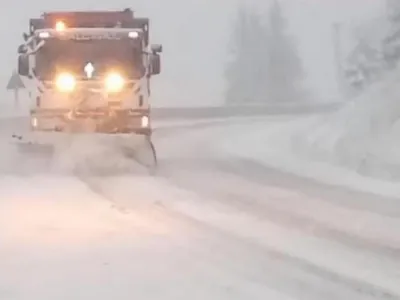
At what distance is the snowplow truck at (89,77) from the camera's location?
17.4 m

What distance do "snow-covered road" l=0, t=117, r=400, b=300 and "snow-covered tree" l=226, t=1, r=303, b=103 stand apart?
130 feet

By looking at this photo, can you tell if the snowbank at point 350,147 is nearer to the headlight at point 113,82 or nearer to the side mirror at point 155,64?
the side mirror at point 155,64

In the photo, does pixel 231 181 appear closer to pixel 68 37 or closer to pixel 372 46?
pixel 68 37

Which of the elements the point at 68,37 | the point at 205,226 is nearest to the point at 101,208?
the point at 205,226

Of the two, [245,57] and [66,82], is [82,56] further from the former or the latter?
[245,57]

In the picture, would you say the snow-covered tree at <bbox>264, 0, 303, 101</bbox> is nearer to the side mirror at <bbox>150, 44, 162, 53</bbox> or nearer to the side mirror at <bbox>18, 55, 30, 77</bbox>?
the side mirror at <bbox>150, 44, 162, 53</bbox>

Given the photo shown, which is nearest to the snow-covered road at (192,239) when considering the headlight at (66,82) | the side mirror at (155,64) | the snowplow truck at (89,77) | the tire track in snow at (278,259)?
the tire track in snow at (278,259)

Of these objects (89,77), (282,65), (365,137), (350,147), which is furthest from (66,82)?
(282,65)

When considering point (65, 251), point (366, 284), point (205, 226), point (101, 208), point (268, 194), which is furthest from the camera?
point (268, 194)

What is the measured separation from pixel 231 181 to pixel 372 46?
113ft

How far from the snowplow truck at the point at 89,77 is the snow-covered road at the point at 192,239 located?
1.83m

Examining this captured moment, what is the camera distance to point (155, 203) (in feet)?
40.6

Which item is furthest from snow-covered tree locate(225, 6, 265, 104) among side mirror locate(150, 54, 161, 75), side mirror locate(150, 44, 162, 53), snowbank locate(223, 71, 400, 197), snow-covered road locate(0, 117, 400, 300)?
snow-covered road locate(0, 117, 400, 300)

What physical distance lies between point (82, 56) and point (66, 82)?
0.54 metres
